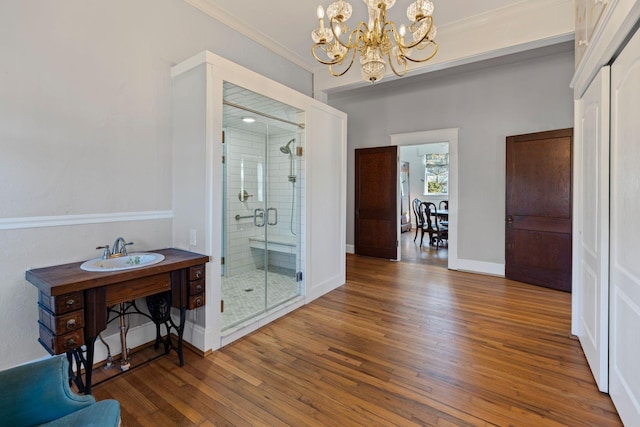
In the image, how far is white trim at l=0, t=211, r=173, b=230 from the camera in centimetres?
187

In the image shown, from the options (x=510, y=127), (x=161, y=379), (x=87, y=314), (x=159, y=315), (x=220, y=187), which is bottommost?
(x=161, y=379)

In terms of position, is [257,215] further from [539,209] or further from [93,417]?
[539,209]

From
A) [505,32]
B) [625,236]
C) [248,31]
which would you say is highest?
[248,31]

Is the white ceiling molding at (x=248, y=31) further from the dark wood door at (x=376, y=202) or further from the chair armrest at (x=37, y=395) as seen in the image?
the chair armrest at (x=37, y=395)

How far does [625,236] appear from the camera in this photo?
5.24 feet

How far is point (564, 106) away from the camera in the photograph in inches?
159

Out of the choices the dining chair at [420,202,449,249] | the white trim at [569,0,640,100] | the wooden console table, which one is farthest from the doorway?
the wooden console table

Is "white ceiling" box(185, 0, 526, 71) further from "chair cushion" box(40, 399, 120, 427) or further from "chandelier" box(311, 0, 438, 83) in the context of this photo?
"chair cushion" box(40, 399, 120, 427)

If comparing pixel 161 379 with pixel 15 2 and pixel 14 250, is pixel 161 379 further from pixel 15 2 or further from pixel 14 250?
pixel 15 2

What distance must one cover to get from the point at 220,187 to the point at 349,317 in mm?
1806

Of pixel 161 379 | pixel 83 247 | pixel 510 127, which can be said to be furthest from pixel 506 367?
pixel 510 127

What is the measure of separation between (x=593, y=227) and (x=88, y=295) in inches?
129

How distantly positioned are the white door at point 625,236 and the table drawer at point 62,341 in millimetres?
2902

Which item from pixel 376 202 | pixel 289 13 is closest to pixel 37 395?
pixel 289 13
